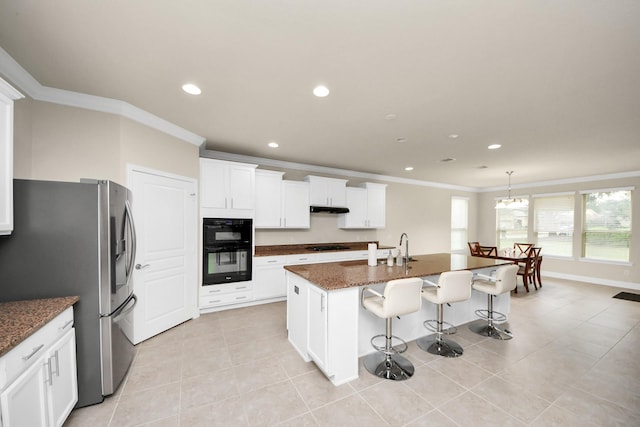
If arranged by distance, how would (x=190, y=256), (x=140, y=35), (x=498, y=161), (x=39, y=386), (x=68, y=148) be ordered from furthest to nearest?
1. (x=498, y=161)
2. (x=190, y=256)
3. (x=68, y=148)
4. (x=140, y=35)
5. (x=39, y=386)

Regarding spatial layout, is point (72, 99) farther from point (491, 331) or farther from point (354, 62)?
point (491, 331)

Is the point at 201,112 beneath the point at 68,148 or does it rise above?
above

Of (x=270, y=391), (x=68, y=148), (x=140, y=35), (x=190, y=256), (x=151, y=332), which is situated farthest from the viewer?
(x=190, y=256)

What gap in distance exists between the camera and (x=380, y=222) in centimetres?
577

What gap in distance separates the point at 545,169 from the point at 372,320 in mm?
5457

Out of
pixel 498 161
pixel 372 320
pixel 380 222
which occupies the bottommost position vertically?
pixel 372 320

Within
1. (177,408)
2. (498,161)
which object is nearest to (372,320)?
(177,408)

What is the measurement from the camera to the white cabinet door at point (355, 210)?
5.37 m

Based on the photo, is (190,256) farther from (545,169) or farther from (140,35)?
(545,169)

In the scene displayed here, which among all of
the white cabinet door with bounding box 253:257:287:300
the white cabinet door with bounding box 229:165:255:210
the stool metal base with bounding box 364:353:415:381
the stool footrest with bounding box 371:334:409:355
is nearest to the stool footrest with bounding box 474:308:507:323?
the stool footrest with bounding box 371:334:409:355

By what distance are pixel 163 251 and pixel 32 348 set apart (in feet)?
5.67

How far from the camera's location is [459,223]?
7.86m

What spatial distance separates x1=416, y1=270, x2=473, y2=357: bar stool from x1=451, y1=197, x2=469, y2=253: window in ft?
18.4

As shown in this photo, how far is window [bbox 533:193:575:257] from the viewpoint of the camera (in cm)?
625
